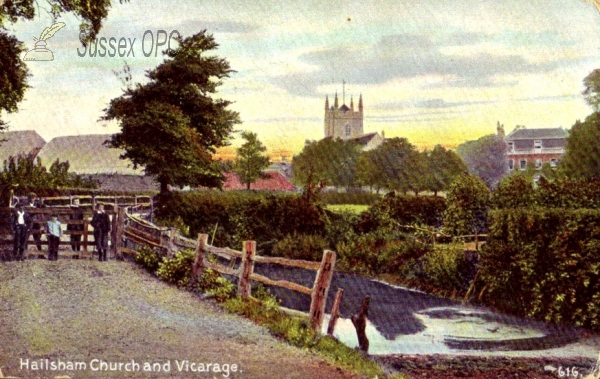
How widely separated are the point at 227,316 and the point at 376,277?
1.03m

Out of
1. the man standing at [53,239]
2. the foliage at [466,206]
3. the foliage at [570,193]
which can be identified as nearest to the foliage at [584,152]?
the foliage at [570,193]

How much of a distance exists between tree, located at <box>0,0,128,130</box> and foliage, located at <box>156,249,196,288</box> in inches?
60.8

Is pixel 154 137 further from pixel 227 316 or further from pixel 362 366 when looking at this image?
pixel 362 366

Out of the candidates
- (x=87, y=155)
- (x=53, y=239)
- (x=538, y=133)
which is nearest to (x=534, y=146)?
(x=538, y=133)

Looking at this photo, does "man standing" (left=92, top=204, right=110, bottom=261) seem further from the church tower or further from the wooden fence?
the church tower

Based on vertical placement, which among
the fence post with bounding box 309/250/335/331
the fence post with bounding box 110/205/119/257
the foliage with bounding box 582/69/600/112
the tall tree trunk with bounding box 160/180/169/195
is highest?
the foliage with bounding box 582/69/600/112

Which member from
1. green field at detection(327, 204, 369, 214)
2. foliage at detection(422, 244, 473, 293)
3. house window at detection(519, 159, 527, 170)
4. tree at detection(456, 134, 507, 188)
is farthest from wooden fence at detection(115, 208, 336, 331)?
house window at detection(519, 159, 527, 170)

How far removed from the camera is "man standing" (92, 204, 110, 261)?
544 cm

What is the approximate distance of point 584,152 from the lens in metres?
4.11

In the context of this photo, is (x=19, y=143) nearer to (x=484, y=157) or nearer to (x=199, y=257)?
(x=199, y=257)

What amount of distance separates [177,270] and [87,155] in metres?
1.26

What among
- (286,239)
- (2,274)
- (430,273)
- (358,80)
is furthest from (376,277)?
(2,274)

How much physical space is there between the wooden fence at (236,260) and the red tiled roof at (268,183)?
1.49 ft

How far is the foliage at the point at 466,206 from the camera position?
409cm
